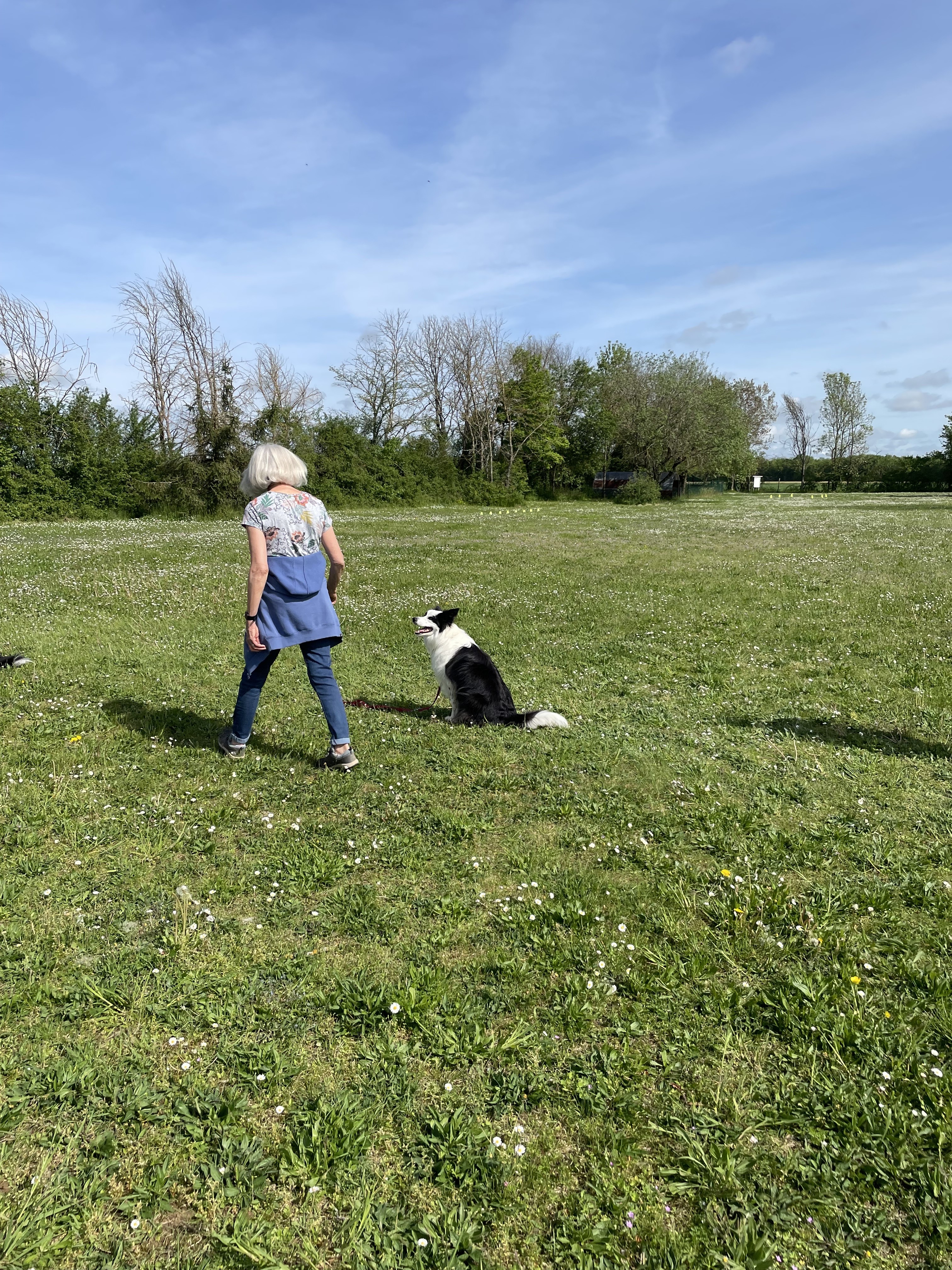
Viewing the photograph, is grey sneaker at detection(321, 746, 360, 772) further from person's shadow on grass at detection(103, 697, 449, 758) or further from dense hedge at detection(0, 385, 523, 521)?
dense hedge at detection(0, 385, 523, 521)

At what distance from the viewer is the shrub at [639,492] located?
53625 millimetres

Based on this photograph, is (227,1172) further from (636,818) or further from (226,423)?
(226,423)

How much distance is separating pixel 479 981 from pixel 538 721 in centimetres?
366

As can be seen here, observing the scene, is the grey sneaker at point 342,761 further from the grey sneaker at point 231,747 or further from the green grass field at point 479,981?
the grey sneaker at point 231,747

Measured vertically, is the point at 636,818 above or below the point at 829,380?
below

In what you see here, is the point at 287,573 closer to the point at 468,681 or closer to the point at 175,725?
the point at 468,681

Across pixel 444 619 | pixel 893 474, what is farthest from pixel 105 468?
pixel 893 474

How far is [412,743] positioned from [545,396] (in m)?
56.0

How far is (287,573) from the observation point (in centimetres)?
536

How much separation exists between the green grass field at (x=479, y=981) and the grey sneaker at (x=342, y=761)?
0.12 meters

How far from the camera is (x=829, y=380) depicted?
92000 mm

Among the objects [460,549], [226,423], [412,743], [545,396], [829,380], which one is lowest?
[412,743]

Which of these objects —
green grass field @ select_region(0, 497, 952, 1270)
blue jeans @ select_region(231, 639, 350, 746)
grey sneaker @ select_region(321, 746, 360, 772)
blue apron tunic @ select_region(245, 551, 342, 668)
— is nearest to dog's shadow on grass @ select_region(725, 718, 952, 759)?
green grass field @ select_region(0, 497, 952, 1270)

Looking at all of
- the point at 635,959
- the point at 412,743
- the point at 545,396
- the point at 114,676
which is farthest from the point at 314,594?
the point at 545,396
